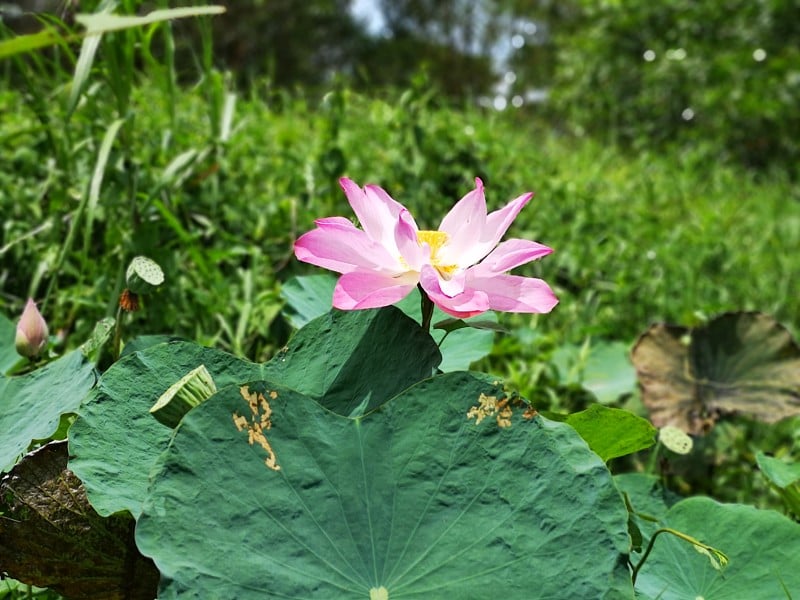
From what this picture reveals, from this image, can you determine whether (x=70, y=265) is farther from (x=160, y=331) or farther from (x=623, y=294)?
(x=623, y=294)

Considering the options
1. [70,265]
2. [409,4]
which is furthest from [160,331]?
[409,4]

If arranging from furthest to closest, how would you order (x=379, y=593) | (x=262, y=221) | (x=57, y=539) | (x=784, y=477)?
(x=262, y=221) < (x=784, y=477) < (x=57, y=539) < (x=379, y=593)

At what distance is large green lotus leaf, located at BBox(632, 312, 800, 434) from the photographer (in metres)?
1.22

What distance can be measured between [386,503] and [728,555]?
0.38 m

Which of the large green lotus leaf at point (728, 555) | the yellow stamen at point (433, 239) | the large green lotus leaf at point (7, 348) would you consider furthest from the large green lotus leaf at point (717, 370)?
the large green lotus leaf at point (7, 348)

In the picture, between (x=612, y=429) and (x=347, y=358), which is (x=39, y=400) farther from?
(x=612, y=429)

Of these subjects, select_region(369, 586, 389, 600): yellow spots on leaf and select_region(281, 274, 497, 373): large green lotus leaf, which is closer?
select_region(369, 586, 389, 600): yellow spots on leaf

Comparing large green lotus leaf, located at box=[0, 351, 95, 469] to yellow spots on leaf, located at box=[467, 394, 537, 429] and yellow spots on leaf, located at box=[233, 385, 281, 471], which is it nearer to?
yellow spots on leaf, located at box=[233, 385, 281, 471]

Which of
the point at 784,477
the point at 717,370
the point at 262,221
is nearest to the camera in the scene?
the point at 784,477

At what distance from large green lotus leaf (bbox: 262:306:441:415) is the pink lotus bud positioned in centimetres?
26

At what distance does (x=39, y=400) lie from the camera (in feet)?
2.38

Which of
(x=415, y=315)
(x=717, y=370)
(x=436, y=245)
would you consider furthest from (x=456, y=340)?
(x=717, y=370)

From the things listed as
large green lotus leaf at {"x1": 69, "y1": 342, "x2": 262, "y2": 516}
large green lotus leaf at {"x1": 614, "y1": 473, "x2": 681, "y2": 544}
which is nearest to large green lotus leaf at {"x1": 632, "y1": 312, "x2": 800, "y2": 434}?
large green lotus leaf at {"x1": 614, "y1": 473, "x2": 681, "y2": 544}

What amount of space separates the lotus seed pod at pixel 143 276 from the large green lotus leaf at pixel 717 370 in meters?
0.82
